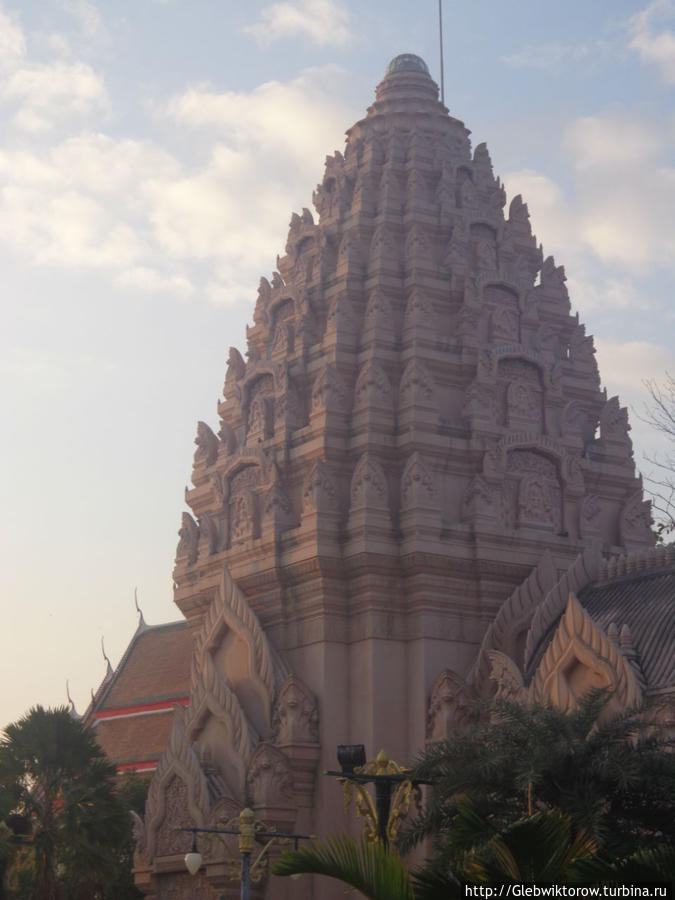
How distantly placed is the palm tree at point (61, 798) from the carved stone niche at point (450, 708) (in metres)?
6.70

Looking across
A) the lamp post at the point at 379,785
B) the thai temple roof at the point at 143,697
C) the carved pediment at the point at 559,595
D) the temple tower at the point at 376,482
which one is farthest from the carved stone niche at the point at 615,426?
the thai temple roof at the point at 143,697

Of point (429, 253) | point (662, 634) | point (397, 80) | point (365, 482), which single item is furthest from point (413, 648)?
point (397, 80)

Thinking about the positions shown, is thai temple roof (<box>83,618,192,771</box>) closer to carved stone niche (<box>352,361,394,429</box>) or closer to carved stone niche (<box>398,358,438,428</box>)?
carved stone niche (<box>352,361,394,429</box>)

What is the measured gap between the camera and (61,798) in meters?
27.1

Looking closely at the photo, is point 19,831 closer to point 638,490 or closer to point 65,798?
point 65,798

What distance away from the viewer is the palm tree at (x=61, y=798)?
26.5 metres

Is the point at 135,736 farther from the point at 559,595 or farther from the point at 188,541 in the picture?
the point at 559,595

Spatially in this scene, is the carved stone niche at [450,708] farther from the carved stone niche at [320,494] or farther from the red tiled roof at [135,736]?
the red tiled roof at [135,736]

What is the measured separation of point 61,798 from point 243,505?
7052mm

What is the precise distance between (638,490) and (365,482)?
698cm

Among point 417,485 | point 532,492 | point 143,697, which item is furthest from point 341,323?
point 143,697

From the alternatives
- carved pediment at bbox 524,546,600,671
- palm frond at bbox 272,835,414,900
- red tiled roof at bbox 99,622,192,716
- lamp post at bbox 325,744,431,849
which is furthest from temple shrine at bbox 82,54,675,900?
red tiled roof at bbox 99,622,192,716

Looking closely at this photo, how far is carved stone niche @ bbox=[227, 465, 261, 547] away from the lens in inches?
1137

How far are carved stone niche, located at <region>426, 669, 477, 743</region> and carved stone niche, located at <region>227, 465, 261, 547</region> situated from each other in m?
5.60
